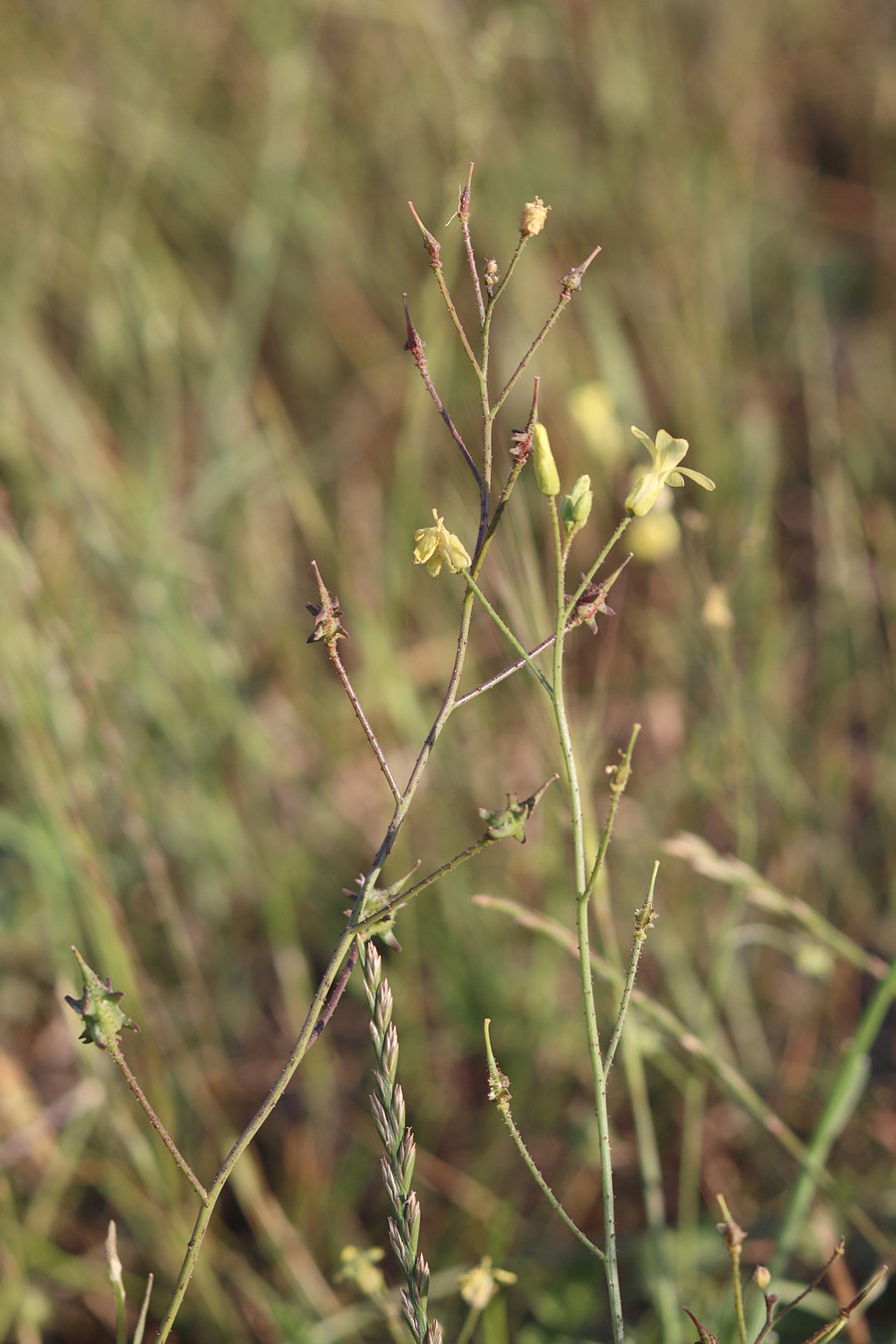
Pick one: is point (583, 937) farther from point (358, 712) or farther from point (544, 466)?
point (544, 466)

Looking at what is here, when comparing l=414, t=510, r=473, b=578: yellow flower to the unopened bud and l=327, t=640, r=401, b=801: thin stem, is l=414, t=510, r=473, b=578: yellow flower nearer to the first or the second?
l=327, t=640, r=401, b=801: thin stem

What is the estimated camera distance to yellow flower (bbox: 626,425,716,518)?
700 mm

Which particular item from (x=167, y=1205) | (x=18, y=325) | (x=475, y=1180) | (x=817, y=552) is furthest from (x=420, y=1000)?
(x=18, y=325)

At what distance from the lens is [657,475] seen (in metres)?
0.73

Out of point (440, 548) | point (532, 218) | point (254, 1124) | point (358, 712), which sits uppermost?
point (532, 218)

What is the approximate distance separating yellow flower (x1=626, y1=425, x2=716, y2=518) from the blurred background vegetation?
0.42 meters

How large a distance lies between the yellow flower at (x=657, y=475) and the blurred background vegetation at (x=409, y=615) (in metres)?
0.42

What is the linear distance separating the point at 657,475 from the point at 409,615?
1.65 meters

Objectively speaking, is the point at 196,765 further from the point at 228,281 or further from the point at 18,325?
the point at 228,281

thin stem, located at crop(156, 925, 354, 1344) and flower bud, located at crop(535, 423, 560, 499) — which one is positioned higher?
flower bud, located at crop(535, 423, 560, 499)

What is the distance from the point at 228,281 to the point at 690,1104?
8.12 feet

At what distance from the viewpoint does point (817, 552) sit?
2410 mm

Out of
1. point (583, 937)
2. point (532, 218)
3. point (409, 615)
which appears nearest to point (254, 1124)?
point (583, 937)

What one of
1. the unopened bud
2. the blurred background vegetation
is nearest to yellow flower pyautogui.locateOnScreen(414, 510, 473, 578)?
→ the unopened bud
